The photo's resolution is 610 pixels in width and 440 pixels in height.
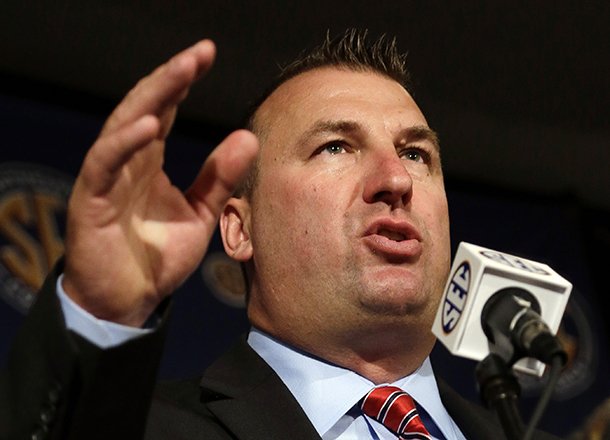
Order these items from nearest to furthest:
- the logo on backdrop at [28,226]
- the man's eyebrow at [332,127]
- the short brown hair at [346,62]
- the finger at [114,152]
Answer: the finger at [114,152], the man's eyebrow at [332,127], the short brown hair at [346,62], the logo on backdrop at [28,226]

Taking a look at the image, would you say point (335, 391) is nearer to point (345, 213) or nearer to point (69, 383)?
point (345, 213)

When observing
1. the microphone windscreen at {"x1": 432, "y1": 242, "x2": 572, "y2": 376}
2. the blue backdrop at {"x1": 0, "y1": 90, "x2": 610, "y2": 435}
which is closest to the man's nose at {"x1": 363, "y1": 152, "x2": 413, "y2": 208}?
the microphone windscreen at {"x1": 432, "y1": 242, "x2": 572, "y2": 376}

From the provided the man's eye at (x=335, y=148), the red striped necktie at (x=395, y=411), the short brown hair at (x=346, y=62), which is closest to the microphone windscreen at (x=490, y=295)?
the red striped necktie at (x=395, y=411)

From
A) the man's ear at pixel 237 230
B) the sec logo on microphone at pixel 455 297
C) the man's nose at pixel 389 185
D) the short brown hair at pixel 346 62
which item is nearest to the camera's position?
the sec logo on microphone at pixel 455 297

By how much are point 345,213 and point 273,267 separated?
0.68ft

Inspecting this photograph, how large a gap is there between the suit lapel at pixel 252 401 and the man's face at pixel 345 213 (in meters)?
0.13

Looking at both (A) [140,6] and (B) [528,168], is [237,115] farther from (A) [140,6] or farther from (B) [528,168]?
(B) [528,168]

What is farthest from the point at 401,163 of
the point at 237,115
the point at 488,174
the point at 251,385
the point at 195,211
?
the point at 488,174

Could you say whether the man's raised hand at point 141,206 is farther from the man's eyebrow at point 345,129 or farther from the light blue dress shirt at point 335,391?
the man's eyebrow at point 345,129

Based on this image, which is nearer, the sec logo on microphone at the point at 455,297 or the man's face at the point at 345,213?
the sec logo on microphone at the point at 455,297

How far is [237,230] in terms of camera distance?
7.23ft

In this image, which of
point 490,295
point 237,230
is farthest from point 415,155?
point 490,295

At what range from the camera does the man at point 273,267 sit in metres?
1.25

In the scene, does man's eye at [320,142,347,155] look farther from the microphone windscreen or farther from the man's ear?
the microphone windscreen
